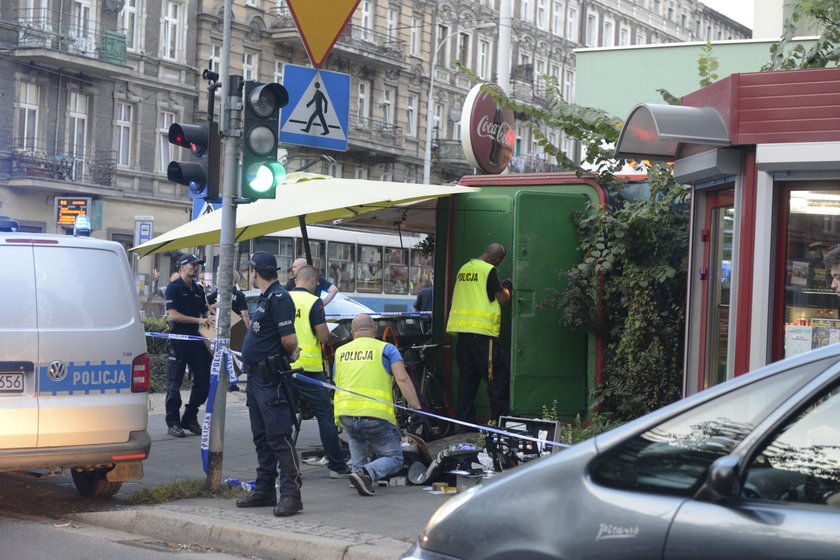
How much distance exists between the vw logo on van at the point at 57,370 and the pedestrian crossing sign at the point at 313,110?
309 cm

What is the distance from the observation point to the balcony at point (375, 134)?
50219 mm

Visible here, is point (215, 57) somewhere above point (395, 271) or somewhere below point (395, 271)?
above

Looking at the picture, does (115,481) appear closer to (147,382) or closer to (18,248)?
(147,382)

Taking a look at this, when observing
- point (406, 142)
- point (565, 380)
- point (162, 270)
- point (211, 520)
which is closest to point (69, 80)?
point (162, 270)

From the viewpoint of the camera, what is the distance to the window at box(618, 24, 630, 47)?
72.8 metres

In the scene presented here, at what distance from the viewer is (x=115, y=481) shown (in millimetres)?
8914

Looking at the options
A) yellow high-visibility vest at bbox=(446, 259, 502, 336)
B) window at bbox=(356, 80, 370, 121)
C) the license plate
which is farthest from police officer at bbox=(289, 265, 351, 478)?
window at bbox=(356, 80, 370, 121)

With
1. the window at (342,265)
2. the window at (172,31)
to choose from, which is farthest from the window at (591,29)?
the window at (342,265)

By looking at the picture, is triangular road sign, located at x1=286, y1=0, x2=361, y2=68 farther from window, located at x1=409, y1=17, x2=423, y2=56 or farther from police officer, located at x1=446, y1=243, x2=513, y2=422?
window, located at x1=409, y1=17, x2=423, y2=56

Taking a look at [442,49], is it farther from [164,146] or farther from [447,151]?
[164,146]

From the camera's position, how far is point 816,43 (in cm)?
1050

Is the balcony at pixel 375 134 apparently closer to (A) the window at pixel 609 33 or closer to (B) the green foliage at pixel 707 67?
(A) the window at pixel 609 33

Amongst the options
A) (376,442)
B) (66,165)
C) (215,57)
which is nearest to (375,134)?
(215,57)

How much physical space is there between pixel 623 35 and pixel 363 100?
2682cm
